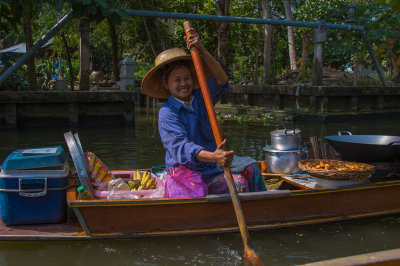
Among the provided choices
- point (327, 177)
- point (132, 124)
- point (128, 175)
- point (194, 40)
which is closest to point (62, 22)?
point (132, 124)

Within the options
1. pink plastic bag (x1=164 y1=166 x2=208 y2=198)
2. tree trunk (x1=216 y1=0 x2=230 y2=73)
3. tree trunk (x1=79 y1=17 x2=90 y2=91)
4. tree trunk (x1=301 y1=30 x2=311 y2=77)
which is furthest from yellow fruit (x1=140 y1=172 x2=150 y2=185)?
tree trunk (x1=301 y1=30 x2=311 y2=77)

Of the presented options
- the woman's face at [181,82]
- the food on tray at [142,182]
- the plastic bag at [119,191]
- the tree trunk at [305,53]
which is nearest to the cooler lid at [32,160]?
the plastic bag at [119,191]

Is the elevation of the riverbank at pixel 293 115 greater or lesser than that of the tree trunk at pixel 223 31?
lesser

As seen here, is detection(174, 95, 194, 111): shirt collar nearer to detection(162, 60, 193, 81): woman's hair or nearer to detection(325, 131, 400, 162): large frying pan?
detection(162, 60, 193, 81): woman's hair

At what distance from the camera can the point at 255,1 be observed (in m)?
19.0

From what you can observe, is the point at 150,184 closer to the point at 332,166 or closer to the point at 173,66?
the point at 173,66

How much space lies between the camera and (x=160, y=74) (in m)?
3.99

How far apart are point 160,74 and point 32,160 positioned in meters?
1.38

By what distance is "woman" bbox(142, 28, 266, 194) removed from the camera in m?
3.61

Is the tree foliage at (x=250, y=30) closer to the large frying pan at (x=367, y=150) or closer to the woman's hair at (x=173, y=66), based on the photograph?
the woman's hair at (x=173, y=66)

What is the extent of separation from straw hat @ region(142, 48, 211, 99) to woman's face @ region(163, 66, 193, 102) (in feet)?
0.34

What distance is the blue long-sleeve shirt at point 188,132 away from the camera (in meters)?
3.55

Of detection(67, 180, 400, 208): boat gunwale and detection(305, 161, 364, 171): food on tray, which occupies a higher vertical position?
detection(305, 161, 364, 171): food on tray

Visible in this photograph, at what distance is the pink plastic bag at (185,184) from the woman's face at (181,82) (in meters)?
0.65
